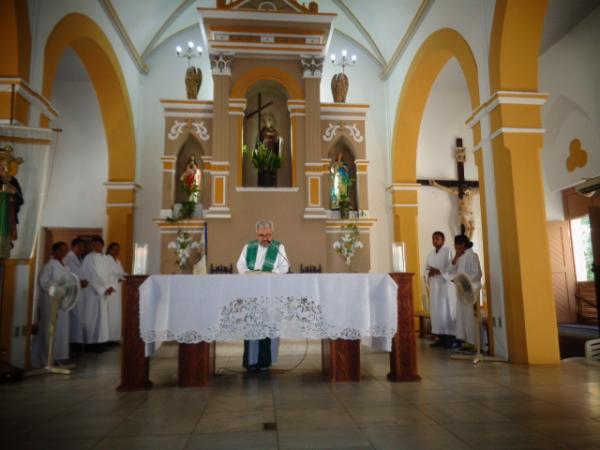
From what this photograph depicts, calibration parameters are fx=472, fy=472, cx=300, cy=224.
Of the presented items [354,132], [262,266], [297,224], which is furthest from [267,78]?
[262,266]

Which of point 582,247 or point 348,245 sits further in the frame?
point 582,247

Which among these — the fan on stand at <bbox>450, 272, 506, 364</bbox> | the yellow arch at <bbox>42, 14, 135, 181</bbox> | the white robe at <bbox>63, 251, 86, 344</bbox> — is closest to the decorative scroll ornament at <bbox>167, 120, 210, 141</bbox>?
the yellow arch at <bbox>42, 14, 135, 181</bbox>

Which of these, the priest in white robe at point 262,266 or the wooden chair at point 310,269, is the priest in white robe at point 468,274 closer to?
the wooden chair at point 310,269

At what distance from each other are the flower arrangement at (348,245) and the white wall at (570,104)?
4.78 m

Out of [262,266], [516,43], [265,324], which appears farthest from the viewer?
[516,43]

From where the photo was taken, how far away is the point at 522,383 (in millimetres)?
4465

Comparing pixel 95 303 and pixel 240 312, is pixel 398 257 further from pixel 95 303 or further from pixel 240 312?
pixel 95 303

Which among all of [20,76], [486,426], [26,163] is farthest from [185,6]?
[486,426]

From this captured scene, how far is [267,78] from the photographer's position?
8898 mm

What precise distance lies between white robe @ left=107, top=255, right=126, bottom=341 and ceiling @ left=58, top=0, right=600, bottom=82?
486cm

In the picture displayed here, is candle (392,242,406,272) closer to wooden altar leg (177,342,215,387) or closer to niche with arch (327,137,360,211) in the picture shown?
wooden altar leg (177,342,215,387)

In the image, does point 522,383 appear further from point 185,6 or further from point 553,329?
point 185,6

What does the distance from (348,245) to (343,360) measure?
15.1 ft

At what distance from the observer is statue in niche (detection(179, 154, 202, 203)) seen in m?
9.44
